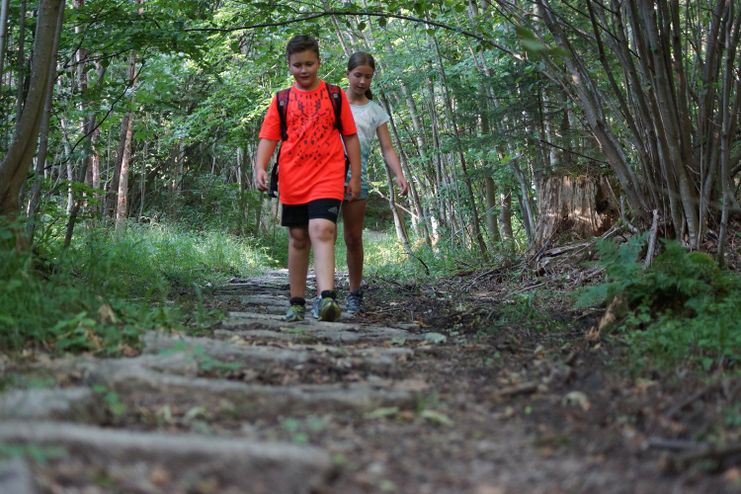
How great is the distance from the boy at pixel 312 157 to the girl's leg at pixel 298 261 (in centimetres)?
15

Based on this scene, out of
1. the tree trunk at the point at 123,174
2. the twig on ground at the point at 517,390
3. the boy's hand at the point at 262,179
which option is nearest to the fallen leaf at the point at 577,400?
the twig on ground at the point at 517,390

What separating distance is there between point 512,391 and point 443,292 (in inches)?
161

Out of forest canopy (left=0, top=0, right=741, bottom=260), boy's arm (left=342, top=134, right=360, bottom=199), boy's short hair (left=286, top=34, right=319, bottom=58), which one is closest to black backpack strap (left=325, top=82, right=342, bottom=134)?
boy's arm (left=342, top=134, right=360, bottom=199)

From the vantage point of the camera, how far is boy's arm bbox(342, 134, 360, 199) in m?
4.60

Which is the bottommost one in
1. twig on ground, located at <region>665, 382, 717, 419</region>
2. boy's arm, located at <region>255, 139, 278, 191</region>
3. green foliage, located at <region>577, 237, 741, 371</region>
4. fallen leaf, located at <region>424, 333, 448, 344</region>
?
fallen leaf, located at <region>424, 333, 448, 344</region>

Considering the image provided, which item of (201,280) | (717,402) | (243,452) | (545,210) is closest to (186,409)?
(243,452)

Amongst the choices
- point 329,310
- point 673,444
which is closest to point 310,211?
point 329,310

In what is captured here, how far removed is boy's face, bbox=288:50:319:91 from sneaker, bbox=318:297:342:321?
138 cm

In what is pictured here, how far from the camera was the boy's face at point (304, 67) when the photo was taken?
434 centimetres

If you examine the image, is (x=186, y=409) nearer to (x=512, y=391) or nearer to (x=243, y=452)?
(x=243, y=452)

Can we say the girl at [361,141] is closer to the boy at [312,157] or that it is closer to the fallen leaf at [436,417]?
the boy at [312,157]

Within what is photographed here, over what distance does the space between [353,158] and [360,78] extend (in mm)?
726

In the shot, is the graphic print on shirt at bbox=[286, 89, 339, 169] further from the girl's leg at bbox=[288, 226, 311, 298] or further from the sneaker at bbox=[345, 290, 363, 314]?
the sneaker at bbox=[345, 290, 363, 314]

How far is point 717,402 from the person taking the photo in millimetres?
2143
